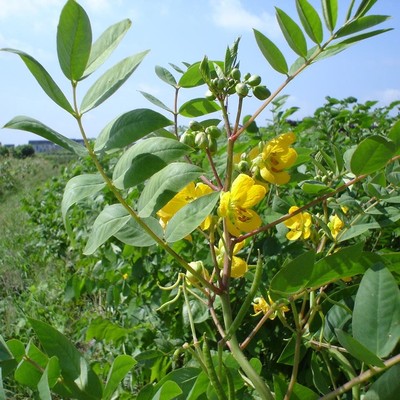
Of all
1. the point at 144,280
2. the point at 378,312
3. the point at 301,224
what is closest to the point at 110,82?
the point at 378,312

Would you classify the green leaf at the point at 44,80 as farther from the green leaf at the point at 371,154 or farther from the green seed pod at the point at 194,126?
the green leaf at the point at 371,154

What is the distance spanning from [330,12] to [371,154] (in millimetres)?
203

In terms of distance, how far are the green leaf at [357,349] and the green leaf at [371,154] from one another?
0.84 feet

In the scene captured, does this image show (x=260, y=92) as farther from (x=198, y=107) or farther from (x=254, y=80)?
(x=198, y=107)

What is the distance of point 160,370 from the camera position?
1461 millimetres

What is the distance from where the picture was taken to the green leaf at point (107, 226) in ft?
2.04

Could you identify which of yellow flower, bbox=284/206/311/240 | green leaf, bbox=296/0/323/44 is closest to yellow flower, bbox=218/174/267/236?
green leaf, bbox=296/0/323/44

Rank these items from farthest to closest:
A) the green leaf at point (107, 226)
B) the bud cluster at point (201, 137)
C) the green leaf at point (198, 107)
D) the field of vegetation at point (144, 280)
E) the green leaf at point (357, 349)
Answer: the field of vegetation at point (144, 280), the green leaf at point (198, 107), the bud cluster at point (201, 137), the green leaf at point (107, 226), the green leaf at point (357, 349)

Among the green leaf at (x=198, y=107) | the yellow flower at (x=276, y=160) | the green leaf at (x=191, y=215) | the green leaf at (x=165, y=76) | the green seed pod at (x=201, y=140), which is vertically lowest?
the green leaf at (x=191, y=215)

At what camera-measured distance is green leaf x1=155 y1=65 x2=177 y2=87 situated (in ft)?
2.88

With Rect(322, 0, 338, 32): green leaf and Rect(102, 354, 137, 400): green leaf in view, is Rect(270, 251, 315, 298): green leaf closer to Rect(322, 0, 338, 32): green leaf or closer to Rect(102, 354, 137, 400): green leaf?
Rect(102, 354, 137, 400): green leaf

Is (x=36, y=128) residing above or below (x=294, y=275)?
above

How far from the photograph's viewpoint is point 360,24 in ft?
2.22

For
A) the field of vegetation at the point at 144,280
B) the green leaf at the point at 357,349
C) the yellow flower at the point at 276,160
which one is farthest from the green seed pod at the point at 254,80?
the green leaf at the point at 357,349
